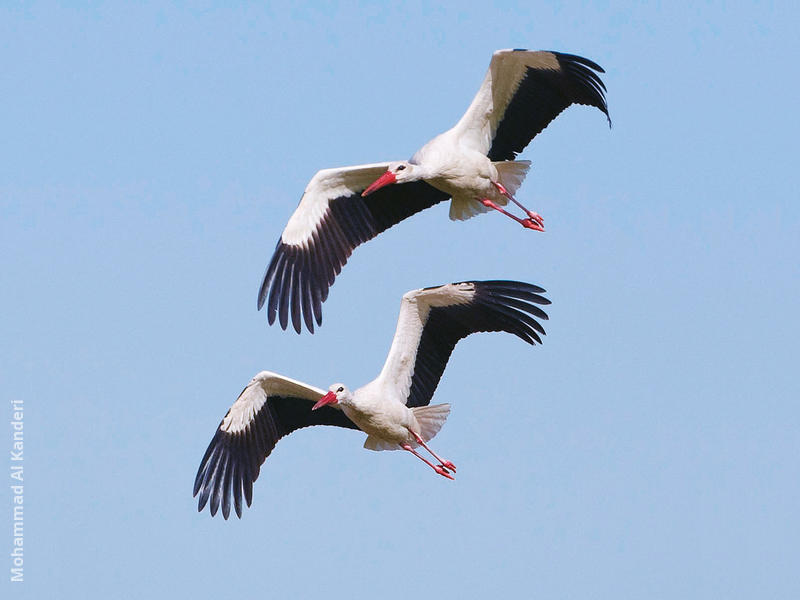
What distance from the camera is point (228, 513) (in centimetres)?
1449

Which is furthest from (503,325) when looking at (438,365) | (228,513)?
(228,513)

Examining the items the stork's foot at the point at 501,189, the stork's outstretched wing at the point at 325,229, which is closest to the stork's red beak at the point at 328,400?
the stork's outstretched wing at the point at 325,229

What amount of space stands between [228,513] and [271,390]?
3.80 ft

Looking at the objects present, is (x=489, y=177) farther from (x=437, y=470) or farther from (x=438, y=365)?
(x=437, y=470)

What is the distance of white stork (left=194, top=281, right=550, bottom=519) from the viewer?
13586mm

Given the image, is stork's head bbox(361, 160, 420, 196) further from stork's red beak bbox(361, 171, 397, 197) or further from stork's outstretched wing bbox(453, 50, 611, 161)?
stork's outstretched wing bbox(453, 50, 611, 161)

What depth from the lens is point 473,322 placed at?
1379cm

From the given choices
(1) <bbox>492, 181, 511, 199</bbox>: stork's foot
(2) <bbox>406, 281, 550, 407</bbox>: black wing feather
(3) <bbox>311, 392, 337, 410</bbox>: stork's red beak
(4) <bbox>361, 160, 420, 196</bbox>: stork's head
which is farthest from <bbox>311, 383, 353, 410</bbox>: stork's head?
(1) <bbox>492, 181, 511, 199</bbox>: stork's foot

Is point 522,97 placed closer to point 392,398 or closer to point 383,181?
point 383,181

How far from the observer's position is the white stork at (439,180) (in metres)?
13.6

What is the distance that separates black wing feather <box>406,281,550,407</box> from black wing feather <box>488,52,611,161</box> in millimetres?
1242

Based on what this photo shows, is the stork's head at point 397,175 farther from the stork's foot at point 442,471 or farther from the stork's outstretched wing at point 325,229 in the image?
the stork's foot at point 442,471

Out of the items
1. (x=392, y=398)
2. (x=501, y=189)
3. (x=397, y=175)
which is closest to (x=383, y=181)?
(x=397, y=175)

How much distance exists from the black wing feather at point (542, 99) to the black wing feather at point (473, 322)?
48.9 inches
